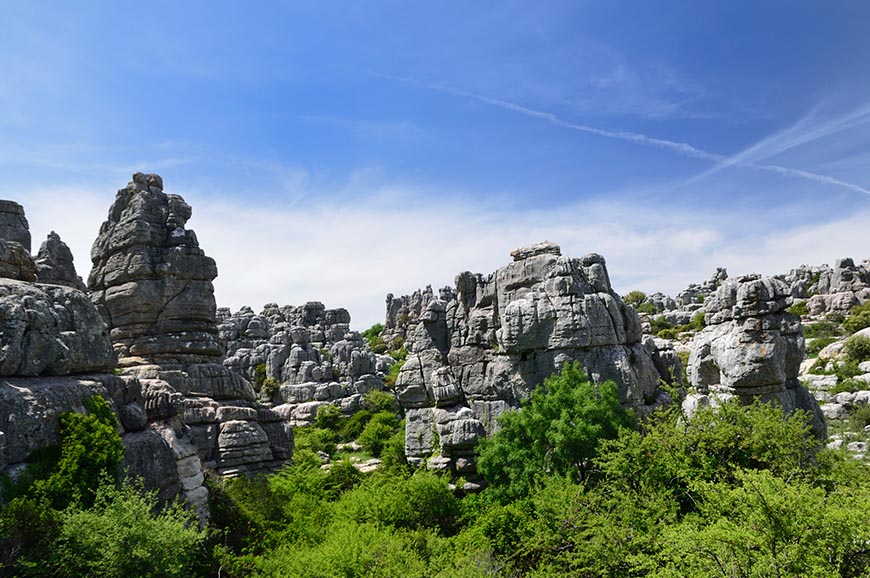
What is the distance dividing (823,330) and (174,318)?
258 feet

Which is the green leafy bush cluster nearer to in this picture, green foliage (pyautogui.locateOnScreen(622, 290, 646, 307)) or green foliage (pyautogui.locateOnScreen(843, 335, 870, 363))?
green foliage (pyautogui.locateOnScreen(843, 335, 870, 363))

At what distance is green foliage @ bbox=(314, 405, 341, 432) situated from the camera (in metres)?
57.4

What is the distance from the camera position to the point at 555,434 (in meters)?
22.6

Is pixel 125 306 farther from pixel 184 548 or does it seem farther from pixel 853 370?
pixel 853 370

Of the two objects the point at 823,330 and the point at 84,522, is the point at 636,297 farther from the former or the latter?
the point at 84,522

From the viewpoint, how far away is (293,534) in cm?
2103

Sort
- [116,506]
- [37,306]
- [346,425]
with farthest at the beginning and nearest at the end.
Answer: [346,425]
[37,306]
[116,506]

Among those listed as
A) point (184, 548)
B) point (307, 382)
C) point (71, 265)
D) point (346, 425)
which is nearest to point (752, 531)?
point (184, 548)

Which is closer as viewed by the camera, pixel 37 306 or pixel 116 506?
pixel 116 506

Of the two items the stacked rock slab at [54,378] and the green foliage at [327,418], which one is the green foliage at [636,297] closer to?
the green foliage at [327,418]

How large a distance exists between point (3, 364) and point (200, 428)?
12.1 metres

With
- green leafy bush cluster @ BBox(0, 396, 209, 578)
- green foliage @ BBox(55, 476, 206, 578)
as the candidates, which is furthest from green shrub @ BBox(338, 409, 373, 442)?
green foliage @ BBox(55, 476, 206, 578)

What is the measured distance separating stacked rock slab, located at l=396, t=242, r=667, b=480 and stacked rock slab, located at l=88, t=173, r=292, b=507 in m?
9.48

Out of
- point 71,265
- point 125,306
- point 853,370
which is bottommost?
point 853,370
